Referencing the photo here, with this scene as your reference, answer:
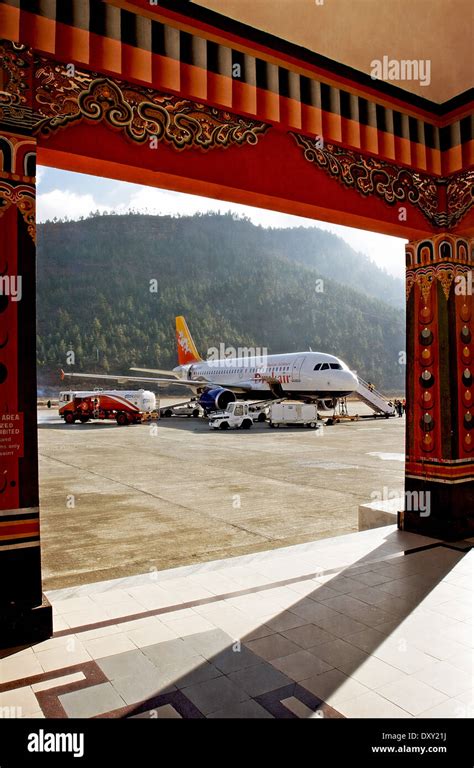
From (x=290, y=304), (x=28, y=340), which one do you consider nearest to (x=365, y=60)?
(x=28, y=340)

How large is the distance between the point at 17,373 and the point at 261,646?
234cm

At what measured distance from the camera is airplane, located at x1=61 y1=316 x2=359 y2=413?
78.6 ft

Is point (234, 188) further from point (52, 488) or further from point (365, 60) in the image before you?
point (52, 488)

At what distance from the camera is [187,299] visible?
107 meters

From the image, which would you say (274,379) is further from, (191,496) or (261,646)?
(261,646)

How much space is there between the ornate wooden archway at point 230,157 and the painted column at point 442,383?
16mm

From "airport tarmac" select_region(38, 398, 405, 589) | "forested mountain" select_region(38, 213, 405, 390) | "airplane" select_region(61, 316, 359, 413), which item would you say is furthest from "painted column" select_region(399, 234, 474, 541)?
"forested mountain" select_region(38, 213, 405, 390)

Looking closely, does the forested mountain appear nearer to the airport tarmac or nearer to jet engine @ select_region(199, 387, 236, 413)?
jet engine @ select_region(199, 387, 236, 413)

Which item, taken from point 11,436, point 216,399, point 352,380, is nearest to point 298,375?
point 352,380

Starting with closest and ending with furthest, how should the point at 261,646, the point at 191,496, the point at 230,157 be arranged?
the point at 261,646, the point at 230,157, the point at 191,496

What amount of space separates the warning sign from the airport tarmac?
2.37 metres

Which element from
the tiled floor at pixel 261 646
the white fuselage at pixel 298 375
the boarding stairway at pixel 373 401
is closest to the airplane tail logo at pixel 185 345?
the white fuselage at pixel 298 375

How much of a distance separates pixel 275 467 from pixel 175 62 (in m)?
9.55

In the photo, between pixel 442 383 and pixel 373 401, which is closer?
pixel 442 383
